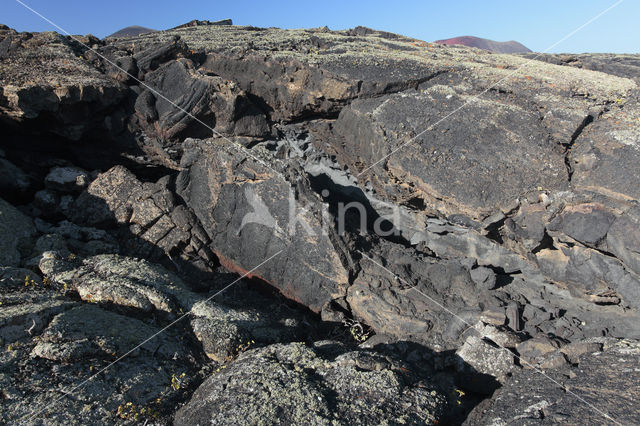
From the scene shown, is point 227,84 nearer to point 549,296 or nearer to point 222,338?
point 222,338

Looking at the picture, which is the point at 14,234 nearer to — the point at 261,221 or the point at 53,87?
the point at 53,87

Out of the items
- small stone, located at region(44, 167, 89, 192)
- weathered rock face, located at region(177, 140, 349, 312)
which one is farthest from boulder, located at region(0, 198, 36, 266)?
weathered rock face, located at region(177, 140, 349, 312)

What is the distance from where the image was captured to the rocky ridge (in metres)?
4.26

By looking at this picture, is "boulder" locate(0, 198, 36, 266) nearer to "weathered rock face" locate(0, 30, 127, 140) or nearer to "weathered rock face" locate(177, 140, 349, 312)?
"weathered rock face" locate(0, 30, 127, 140)

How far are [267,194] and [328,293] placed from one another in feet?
5.81

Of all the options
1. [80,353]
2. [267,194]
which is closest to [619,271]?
[267,194]

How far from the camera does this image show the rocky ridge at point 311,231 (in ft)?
14.0

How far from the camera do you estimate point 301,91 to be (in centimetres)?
730

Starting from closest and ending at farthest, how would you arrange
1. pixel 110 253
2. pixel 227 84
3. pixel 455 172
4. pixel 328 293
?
pixel 455 172
pixel 328 293
pixel 110 253
pixel 227 84

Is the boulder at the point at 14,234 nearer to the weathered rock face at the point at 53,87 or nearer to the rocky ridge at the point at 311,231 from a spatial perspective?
the rocky ridge at the point at 311,231

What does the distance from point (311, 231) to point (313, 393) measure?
2598 millimetres

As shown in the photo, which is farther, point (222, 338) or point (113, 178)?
point (113, 178)

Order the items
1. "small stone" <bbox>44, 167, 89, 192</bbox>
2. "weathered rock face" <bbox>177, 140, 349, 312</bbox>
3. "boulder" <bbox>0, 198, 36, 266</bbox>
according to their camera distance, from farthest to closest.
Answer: "small stone" <bbox>44, 167, 89, 192</bbox>, "weathered rock face" <bbox>177, 140, 349, 312</bbox>, "boulder" <bbox>0, 198, 36, 266</bbox>

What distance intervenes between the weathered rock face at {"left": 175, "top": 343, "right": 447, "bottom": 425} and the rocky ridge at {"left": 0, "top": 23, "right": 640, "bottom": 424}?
0.02 metres
